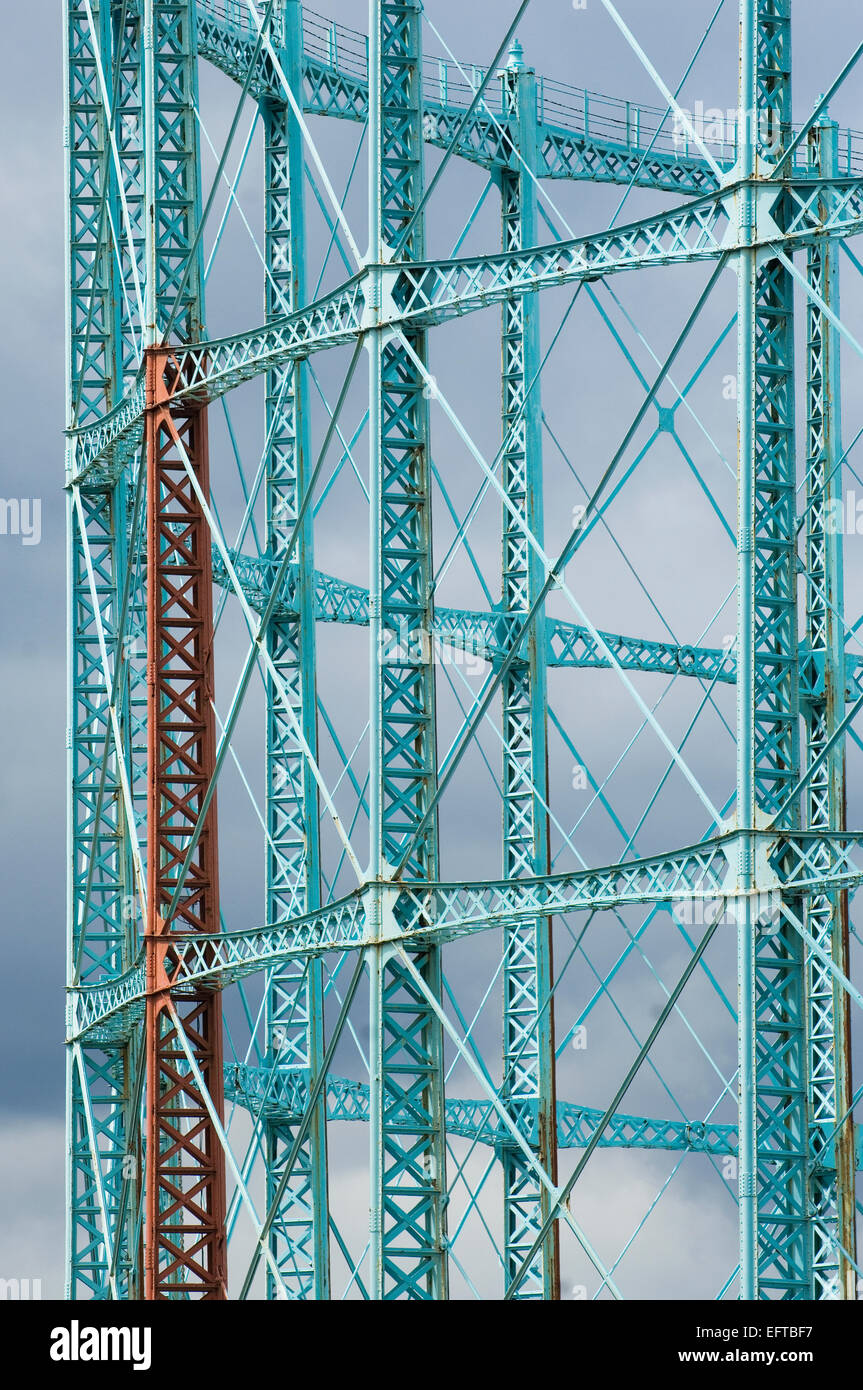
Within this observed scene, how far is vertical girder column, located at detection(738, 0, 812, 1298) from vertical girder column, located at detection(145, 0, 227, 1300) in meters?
6.34

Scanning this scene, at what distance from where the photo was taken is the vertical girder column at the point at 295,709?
37.5 m

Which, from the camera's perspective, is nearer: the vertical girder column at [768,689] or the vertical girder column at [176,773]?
the vertical girder column at [768,689]

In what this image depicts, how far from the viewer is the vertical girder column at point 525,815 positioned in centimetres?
4203

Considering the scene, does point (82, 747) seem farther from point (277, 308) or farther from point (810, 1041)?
point (810, 1041)

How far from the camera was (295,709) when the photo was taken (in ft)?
121

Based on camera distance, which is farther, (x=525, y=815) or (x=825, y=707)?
(x=525, y=815)

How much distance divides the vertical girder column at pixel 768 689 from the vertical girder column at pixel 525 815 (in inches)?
190

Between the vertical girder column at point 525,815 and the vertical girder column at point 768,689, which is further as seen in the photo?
the vertical girder column at point 525,815

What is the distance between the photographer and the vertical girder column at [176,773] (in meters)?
36.1

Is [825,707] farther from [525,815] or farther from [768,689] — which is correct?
[768,689]

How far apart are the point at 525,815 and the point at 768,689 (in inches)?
494

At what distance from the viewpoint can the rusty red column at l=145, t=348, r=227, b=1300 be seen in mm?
36094

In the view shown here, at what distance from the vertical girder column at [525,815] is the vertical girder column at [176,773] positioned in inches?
Answer: 236

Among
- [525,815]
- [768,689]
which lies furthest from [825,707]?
[768,689]
